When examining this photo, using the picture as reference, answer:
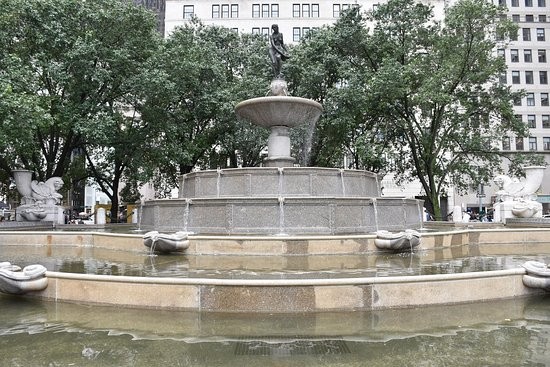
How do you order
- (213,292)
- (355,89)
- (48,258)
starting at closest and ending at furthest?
1. (213,292)
2. (48,258)
3. (355,89)

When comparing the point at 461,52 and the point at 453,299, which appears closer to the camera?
the point at 453,299

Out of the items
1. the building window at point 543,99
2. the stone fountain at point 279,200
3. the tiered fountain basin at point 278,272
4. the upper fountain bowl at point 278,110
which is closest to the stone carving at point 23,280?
the tiered fountain basin at point 278,272

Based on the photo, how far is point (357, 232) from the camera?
1220 centimetres

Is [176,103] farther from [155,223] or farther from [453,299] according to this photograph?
[453,299]

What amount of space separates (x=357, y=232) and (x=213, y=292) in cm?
692

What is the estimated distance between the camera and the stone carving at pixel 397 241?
10.0 meters

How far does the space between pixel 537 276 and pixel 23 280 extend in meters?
7.81

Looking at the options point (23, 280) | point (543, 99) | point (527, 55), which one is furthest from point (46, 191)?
point (527, 55)

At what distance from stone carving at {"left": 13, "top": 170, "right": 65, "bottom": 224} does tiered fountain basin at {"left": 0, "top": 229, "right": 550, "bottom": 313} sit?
9.86 meters

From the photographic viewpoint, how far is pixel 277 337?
200 inches

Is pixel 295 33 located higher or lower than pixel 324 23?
lower

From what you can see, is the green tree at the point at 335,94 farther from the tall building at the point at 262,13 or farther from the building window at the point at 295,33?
the tall building at the point at 262,13

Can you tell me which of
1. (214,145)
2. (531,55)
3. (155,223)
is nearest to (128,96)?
(214,145)

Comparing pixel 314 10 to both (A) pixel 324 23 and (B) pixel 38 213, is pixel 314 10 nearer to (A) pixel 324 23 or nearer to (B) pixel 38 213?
(A) pixel 324 23
